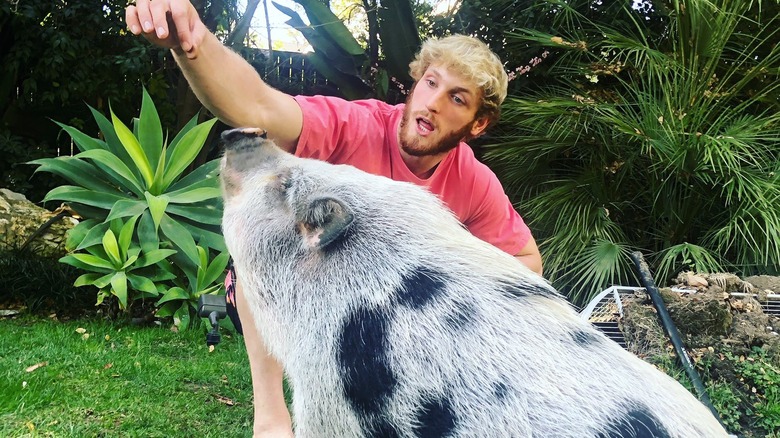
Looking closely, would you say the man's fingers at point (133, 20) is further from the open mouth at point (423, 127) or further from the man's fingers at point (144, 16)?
the open mouth at point (423, 127)

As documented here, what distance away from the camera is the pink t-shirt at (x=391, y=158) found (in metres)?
1.93

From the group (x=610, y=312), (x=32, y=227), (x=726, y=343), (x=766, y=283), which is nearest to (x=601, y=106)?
(x=766, y=283)

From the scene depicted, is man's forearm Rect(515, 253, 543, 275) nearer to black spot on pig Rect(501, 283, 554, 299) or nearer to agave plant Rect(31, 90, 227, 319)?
black spot on pig Rect(501, 283, 554, 299)

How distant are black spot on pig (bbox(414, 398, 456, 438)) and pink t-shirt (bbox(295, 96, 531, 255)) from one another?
0.91m

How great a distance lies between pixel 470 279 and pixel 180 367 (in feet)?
7.58

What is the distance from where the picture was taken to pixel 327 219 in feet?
4.38

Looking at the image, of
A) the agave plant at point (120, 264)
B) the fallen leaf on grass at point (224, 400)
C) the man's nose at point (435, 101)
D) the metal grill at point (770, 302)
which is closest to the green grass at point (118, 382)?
the fallen leaf on grass at point (224, 400)

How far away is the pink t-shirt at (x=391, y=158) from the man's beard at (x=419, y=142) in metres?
0.06

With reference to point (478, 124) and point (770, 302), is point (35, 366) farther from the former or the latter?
point (770, 302)

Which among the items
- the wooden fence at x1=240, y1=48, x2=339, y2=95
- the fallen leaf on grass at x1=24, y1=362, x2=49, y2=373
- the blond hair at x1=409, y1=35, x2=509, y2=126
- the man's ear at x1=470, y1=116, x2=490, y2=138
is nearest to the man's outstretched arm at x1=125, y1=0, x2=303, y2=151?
the blond hair at x1=409, y1=35, x2=509, y2=126

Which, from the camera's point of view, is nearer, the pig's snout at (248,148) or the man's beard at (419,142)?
the pig's snout at (248,148)

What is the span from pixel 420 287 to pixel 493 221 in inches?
47.7

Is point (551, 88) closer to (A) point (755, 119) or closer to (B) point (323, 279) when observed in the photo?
(A) point (755, 119)

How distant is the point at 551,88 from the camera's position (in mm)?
4879
